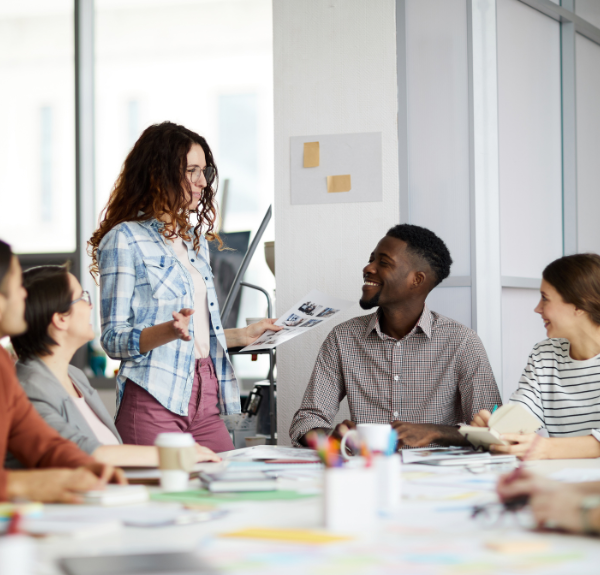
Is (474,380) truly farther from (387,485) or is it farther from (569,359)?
(387,485)

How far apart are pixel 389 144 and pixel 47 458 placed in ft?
5.95

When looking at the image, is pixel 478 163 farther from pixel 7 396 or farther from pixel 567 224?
pixel 7 396

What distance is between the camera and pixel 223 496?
121 cm

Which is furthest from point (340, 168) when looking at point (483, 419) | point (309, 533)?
point (309, 533)

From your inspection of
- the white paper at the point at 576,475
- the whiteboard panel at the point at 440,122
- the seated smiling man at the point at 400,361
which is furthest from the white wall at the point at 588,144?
the white paper at the point at 576,475

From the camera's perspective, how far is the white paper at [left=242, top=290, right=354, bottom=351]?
2178 millimetres

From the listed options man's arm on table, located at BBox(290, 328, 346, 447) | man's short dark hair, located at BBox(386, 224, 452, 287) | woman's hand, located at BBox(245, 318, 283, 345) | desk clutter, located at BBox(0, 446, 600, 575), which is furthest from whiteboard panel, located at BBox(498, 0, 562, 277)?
desk clutter, located at BBox(0, 446, 600, 575)

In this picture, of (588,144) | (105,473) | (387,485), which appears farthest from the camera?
(588,144)

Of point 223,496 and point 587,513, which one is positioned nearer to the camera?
point 587,513

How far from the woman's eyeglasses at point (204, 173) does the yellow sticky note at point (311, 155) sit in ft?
1.73

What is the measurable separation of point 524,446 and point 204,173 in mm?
1282

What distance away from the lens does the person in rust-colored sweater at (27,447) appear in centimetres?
118

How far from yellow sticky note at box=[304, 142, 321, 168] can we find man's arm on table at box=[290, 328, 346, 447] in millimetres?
737

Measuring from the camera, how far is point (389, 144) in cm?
268
